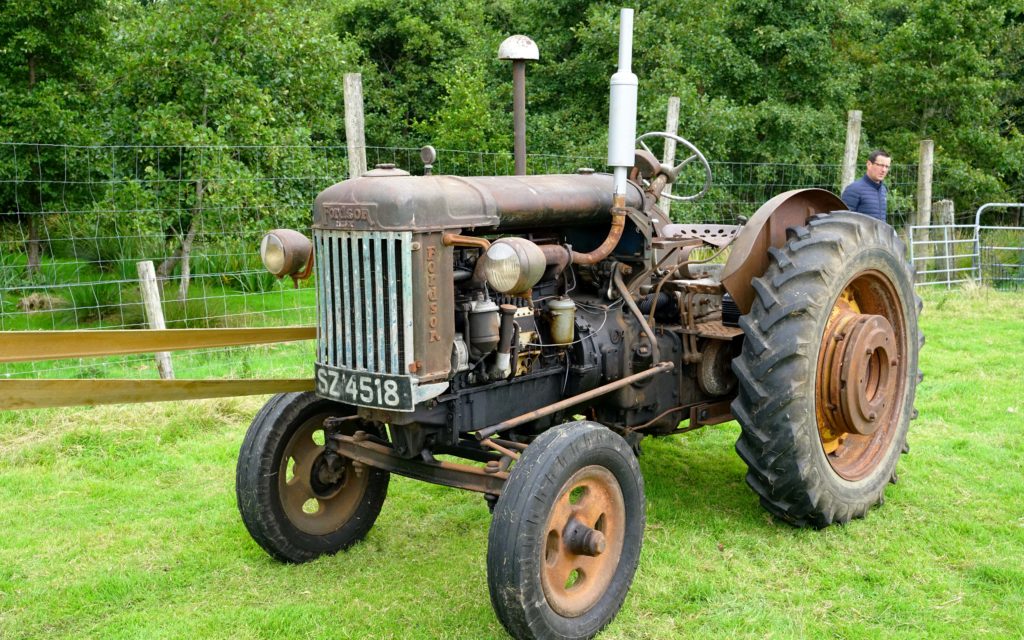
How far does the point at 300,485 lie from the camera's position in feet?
13.3

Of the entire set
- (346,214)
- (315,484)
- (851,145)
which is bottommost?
(315,484)

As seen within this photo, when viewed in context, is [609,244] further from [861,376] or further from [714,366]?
[861,376]

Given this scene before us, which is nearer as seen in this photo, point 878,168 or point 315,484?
point 315,484

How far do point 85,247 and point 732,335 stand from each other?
6.75 meters

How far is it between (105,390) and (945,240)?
1118cm

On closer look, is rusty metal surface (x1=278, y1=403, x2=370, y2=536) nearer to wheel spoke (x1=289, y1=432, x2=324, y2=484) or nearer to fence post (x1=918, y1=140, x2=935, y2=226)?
wheel spoke (x1=289, y1=432, x2=324, y2=484)

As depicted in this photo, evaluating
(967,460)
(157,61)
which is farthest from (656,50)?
(967,460)

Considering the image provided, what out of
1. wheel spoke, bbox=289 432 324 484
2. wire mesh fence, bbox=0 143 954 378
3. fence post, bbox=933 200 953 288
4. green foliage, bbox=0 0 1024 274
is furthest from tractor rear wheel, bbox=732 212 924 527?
fence post, bbox=933 200 953 288

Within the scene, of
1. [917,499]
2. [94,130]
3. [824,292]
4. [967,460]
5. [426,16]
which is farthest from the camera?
[426,16]

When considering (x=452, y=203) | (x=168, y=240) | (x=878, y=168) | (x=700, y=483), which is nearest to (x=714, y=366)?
(x=700, y=483)

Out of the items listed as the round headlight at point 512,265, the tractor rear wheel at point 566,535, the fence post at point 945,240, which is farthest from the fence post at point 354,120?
the fence post at point 945,240

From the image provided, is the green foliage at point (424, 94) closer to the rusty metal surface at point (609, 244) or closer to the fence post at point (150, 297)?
the fence post at point (150, 297)

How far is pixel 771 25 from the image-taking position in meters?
14.5

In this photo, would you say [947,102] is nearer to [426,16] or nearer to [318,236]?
[426,16]
